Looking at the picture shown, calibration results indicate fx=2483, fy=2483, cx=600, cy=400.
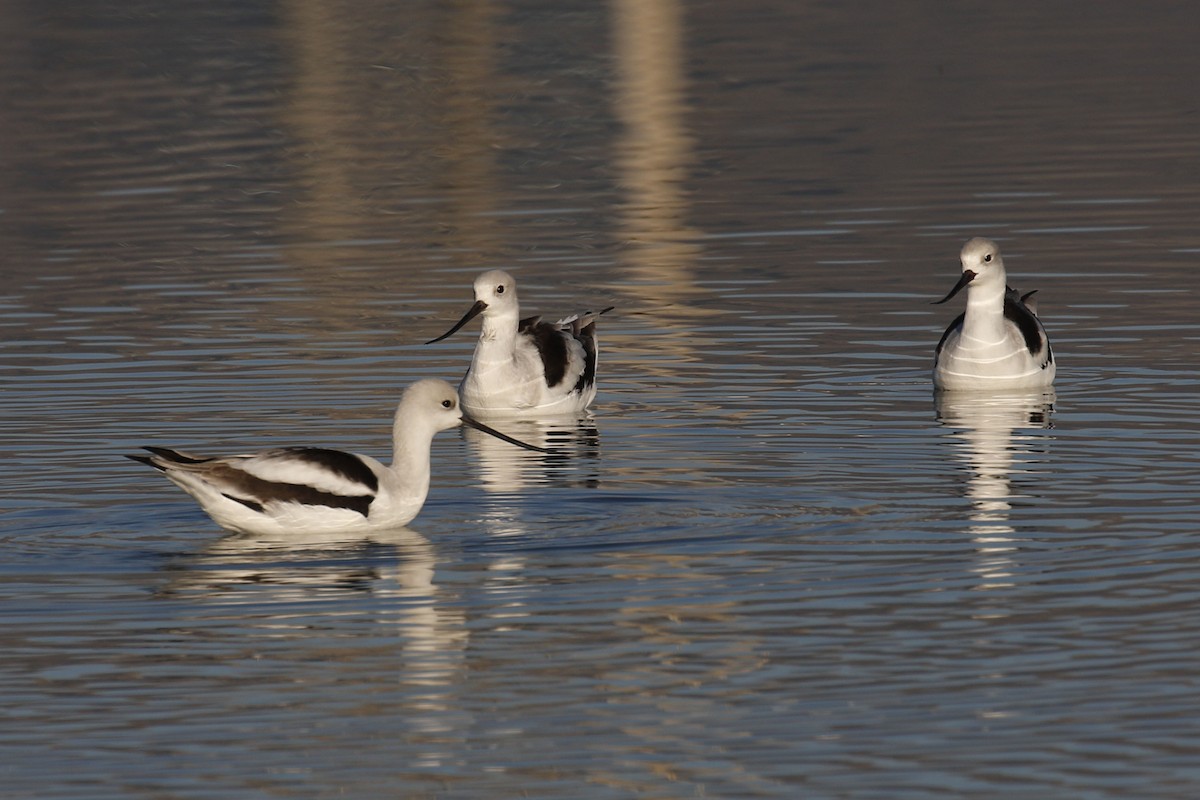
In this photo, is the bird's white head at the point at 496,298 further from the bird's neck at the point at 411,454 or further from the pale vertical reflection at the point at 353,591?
the pale vertical reflection at the point at 353,591

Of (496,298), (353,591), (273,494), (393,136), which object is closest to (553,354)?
(496,298)

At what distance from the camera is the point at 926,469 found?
16.1m

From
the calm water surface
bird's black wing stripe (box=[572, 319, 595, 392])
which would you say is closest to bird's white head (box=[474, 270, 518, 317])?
bird's black wing stripe (box=[572, 319, 595, 392])

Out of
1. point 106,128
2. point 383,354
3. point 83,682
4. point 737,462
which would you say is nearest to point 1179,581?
point 737,462

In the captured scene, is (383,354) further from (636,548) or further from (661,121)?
(661,121)

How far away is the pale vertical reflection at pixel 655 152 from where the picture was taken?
26.0 meters

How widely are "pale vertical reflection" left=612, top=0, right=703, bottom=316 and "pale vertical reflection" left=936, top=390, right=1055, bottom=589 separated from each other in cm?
353

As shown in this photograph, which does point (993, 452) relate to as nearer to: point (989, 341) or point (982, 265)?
point (989, 341)

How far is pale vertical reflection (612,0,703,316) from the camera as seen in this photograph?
26047mm

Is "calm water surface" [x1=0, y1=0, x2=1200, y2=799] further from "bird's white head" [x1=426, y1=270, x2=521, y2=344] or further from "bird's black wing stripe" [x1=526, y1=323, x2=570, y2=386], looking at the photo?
"bird's white head" [x1=426, y1=270, x2=521, y2=344]

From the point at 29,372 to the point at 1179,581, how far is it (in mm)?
11075

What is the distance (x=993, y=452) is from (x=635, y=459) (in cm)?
243

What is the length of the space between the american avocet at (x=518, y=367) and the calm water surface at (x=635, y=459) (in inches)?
11.2

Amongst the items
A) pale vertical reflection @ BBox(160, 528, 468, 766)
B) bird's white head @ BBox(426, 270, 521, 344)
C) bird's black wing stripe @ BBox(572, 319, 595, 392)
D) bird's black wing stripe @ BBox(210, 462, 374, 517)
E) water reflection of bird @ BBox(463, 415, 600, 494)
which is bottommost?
pale vertical reflection @ BBox(160, 528, 468, 766)
